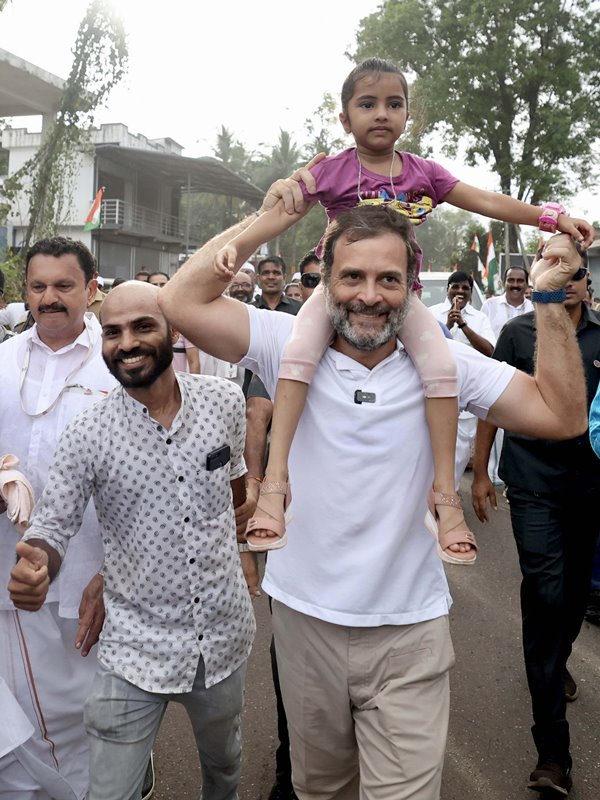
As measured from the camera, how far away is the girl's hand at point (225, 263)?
221cm

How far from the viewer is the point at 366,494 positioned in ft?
7.43

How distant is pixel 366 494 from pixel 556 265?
882 mm

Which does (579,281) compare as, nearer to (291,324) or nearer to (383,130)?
(383,130)

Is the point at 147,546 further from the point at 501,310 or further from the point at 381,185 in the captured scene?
the point at 501,310

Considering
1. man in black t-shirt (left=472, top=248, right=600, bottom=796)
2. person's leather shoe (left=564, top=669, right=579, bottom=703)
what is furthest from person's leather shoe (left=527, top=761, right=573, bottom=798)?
person's leather shoe (left=564, top=669, right=579, bottom=703)

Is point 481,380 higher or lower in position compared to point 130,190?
lower

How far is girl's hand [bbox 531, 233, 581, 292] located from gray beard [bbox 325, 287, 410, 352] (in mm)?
405

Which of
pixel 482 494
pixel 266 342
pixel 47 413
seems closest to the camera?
pixel 266 342

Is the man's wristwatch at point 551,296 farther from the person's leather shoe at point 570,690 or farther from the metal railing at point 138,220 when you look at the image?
the metal railing at point 138,220

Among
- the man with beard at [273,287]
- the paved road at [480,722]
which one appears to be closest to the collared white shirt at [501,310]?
the man with beard at [273,287]

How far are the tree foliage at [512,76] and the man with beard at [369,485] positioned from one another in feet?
78.2

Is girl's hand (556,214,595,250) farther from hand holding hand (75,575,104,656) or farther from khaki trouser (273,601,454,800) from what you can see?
hand holding hand (75,575,104,656)

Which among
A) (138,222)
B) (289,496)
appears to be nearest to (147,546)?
(289,496)

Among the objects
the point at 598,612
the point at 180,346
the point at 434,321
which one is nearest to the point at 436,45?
the point at 180,346
